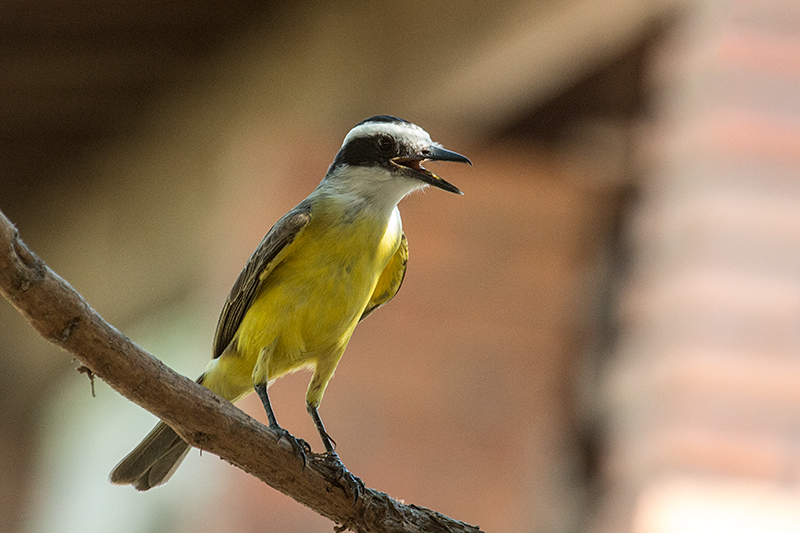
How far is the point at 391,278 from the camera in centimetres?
309

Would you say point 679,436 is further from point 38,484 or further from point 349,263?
point 38,484

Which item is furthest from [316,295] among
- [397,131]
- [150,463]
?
[150,463]

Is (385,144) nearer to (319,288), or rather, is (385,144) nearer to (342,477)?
(319,288)

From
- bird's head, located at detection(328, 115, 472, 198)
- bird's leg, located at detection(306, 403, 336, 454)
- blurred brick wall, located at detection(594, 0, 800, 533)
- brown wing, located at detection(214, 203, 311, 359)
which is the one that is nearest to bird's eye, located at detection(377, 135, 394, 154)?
bird's head, located at detection(328, 115, 472, 198)

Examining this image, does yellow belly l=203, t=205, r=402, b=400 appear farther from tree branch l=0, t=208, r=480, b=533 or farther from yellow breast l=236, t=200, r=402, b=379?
tree branch l=0, t=208, r=480, b=533

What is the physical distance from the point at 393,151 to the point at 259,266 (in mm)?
499

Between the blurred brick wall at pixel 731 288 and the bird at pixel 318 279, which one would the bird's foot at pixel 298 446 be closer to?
the bird at pixel 318 279

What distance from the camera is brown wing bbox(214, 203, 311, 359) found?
295 centimetres

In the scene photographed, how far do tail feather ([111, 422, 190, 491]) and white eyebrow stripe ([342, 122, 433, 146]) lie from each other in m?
0.91

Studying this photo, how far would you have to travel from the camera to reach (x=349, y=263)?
2857mm

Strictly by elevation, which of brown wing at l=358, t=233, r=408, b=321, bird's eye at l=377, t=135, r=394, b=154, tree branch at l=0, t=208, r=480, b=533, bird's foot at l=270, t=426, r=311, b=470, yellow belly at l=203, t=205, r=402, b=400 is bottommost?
tree branch at l=0, t=208, r=480, b=533

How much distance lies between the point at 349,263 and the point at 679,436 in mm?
2583

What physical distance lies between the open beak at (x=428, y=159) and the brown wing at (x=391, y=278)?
1.18 ft

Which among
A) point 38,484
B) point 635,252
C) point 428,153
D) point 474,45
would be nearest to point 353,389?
point 635,252
